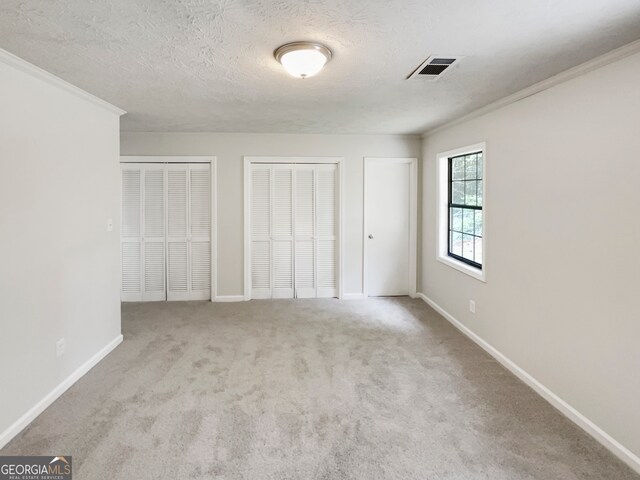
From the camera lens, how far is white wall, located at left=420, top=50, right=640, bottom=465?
2.00 metres

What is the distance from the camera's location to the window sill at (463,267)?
11.6 ft

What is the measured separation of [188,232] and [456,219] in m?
3.47

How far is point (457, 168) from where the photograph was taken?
431 cm

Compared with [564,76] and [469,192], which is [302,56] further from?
[469,192]

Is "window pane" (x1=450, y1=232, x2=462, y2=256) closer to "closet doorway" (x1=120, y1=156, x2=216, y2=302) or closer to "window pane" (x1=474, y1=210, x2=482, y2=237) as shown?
"window pane" (x1=474, y1=210, x2=482, y2=237)

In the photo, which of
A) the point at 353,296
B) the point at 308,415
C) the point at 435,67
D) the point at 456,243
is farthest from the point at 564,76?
the point at 353,296

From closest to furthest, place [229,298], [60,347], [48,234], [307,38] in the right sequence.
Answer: [307,38]
[48,234]
[60,347]
[229,298]

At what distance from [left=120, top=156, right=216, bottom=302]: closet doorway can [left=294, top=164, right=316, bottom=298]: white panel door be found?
45.1 inches

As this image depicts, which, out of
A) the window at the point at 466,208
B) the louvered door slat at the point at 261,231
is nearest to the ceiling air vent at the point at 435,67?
the window at the point at 466,208

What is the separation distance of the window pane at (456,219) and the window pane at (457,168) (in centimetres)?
38

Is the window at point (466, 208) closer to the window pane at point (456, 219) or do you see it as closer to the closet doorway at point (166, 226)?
the window pane at point (456, 219)

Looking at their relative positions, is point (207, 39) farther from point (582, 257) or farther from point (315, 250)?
point (315, 250)

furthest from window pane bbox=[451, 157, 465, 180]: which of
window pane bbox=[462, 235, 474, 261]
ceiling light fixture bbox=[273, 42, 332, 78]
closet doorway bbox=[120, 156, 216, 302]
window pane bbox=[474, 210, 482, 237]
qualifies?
closet doorway bbox=[120, 156, 216, 302]

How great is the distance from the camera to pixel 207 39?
1.95 metres
